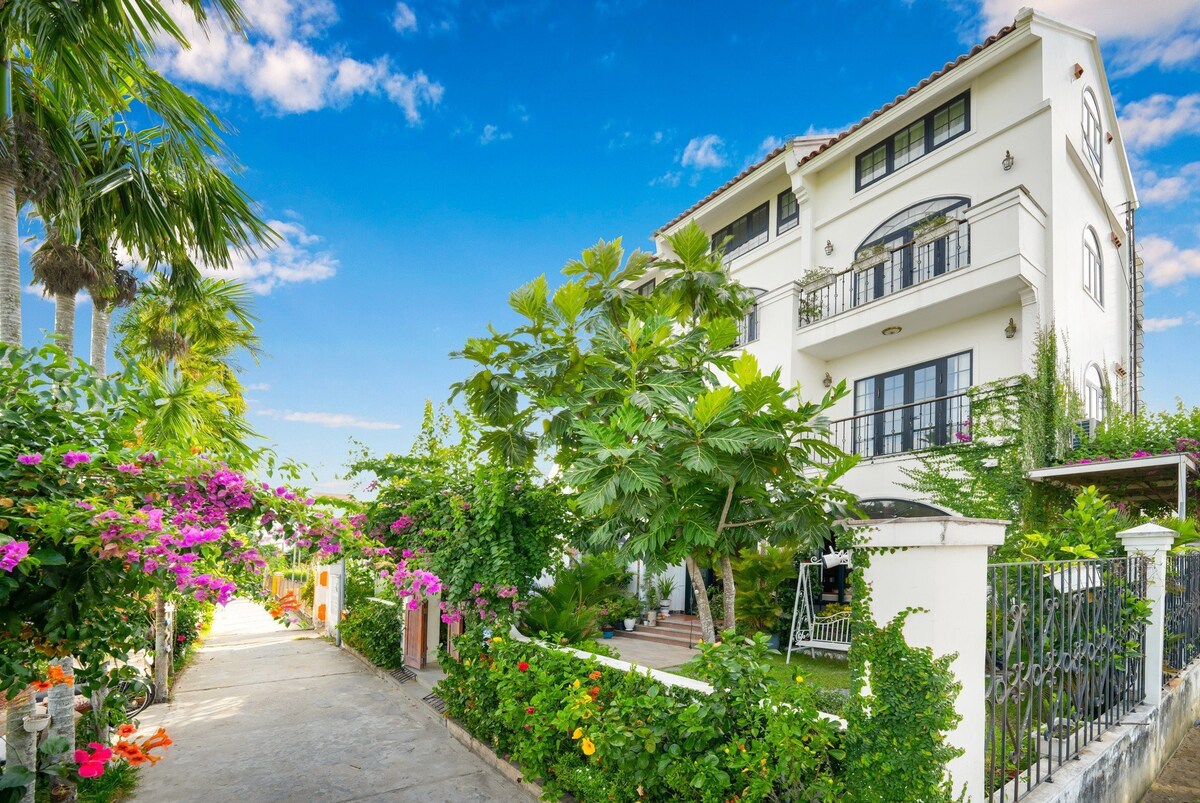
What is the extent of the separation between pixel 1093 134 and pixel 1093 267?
290 centimetres

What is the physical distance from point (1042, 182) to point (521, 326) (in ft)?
32.6

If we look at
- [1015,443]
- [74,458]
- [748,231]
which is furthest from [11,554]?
[748,231]

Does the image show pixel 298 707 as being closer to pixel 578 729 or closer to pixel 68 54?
pixel 578 729

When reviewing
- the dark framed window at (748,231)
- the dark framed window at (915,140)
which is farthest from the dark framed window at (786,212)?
the dark framed window at (915,140)

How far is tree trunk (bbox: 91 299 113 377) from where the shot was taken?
33.1 ft

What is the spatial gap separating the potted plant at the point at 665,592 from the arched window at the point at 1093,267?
33.4 ft

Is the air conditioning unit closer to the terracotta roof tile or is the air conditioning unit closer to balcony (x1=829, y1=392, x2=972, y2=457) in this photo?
balcony (x1=829, y1=392, x2=972, y2=457)

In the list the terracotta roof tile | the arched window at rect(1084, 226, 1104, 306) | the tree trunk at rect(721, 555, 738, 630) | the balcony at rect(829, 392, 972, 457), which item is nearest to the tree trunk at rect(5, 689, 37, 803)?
the tree trunk at rect(721, 555, 738, 630)

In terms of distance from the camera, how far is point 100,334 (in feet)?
34.2

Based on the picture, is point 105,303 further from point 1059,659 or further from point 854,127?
point 854,127

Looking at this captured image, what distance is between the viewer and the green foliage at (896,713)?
10.2 ft

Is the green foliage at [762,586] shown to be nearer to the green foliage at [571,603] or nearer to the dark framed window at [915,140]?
the green foliage at [571,603]

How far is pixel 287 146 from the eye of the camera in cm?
1355

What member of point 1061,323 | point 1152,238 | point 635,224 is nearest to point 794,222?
point 635,224
